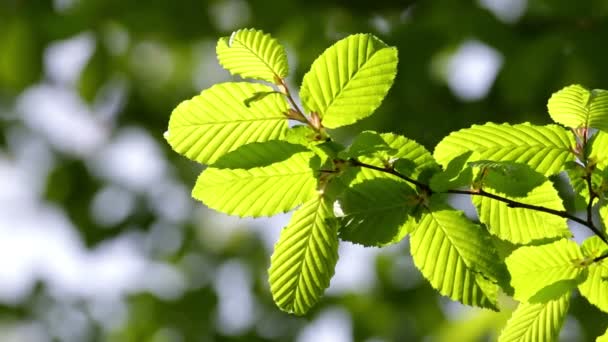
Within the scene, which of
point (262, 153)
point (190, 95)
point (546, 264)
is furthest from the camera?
point (190, 95)

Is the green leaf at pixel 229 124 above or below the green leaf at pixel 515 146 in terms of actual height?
above

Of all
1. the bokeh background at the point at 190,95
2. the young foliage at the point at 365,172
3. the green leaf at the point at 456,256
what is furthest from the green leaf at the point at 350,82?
the bokeh background at the point at 190,95

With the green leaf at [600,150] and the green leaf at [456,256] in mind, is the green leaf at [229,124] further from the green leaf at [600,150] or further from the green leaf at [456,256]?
the green leaf at [600,150]

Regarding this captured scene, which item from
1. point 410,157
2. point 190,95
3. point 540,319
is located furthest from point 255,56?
point 190,95

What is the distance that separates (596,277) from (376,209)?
0.90 feet

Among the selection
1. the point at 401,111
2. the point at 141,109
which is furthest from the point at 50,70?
the point at 401,111

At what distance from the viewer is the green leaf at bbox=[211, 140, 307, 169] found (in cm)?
80

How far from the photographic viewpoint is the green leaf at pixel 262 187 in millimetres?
855

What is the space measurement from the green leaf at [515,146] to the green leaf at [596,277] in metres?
0.10

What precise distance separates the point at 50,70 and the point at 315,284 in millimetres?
3565

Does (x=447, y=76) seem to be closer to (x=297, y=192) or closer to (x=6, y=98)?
(x=6, y=98)

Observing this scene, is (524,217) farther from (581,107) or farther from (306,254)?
(306,254)

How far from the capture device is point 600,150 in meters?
0.88

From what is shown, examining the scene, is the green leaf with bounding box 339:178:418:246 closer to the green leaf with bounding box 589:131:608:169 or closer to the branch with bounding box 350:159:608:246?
the branch with bounding box 350:159:608:246
